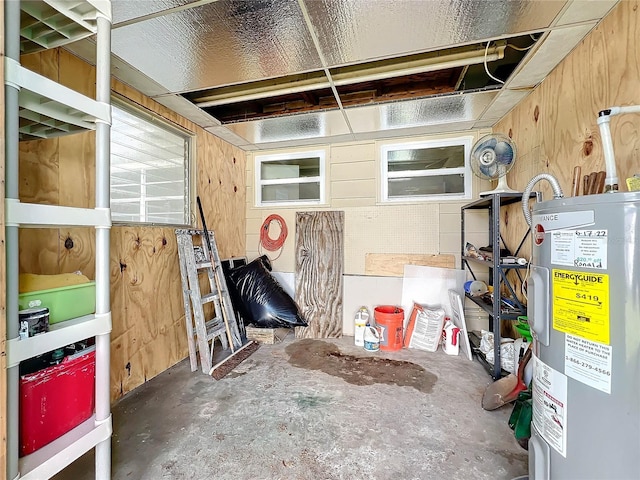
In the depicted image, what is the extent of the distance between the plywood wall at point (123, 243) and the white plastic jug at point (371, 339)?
1.83 meters

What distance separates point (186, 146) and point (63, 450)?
8.31ft

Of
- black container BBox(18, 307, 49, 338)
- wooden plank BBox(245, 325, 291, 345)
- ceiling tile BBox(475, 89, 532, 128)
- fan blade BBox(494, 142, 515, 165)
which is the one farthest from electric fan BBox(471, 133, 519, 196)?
black container BBox(18, 307, 49, 338)

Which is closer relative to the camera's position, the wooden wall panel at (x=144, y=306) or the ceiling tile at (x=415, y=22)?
the ceiling tile at (x=415, y=22)

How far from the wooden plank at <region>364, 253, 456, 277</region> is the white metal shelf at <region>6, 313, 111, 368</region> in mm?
2720

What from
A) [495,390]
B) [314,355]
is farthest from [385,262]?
[495,390]

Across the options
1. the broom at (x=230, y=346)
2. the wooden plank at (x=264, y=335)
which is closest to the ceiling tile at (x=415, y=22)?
the broom at (x=230, y=346)

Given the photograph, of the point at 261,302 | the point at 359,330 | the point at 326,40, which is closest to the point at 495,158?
the point at 326,40

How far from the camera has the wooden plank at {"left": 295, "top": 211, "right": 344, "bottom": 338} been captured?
134 inches

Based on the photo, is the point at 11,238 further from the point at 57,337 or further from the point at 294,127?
the point at 294,127

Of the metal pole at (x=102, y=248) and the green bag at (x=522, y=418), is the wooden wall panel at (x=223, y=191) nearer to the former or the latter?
the metal pole at (x=102, y=248)

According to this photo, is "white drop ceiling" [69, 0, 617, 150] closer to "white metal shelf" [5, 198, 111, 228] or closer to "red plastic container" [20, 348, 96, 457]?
"white metal shelf" [5, 198, 111, 228]

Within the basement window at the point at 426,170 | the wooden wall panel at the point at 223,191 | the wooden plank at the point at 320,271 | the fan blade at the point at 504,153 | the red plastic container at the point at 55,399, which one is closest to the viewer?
the red plastic container at the point at 55,399

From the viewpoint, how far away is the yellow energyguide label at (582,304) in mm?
893

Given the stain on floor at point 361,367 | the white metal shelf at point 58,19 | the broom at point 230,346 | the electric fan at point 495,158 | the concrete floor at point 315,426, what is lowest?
the concrete floor at point 315,426
